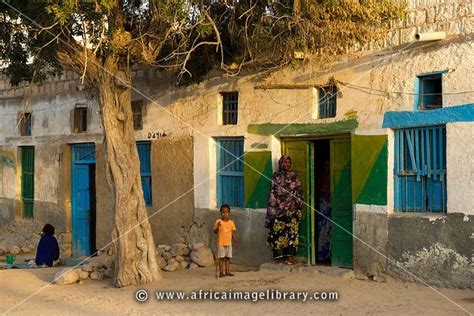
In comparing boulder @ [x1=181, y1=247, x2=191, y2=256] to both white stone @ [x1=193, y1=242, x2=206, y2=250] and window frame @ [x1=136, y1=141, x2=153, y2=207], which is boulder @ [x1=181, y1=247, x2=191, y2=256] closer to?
white stone @ [x1=193, y1=242, x2=206, y2=250]

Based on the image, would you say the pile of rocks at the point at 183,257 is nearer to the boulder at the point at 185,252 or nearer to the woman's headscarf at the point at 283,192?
the boulder at the point at 185,252

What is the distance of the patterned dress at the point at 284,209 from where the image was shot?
401 inches

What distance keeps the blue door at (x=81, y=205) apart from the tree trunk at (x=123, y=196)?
559cm

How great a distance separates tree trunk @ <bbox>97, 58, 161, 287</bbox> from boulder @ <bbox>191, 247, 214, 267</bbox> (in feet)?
5.17

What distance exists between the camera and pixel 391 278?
Result: 8.95 meters

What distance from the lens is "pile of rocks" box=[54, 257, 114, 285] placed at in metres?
10.1

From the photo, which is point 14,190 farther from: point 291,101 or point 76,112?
point 291,101

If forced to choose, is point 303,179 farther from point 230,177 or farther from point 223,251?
point 223,251

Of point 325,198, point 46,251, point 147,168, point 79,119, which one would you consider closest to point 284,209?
point 325,198

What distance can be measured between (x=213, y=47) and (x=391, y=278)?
4.40m

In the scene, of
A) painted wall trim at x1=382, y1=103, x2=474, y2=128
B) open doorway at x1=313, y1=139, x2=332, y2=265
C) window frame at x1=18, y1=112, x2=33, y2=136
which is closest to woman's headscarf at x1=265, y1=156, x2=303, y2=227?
open doorway at x1=313, y1=139, x2=332, y2=265

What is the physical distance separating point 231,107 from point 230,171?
3.44 ft

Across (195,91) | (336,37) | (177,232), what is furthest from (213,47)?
(177,232)

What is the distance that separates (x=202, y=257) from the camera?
11.2 meters
